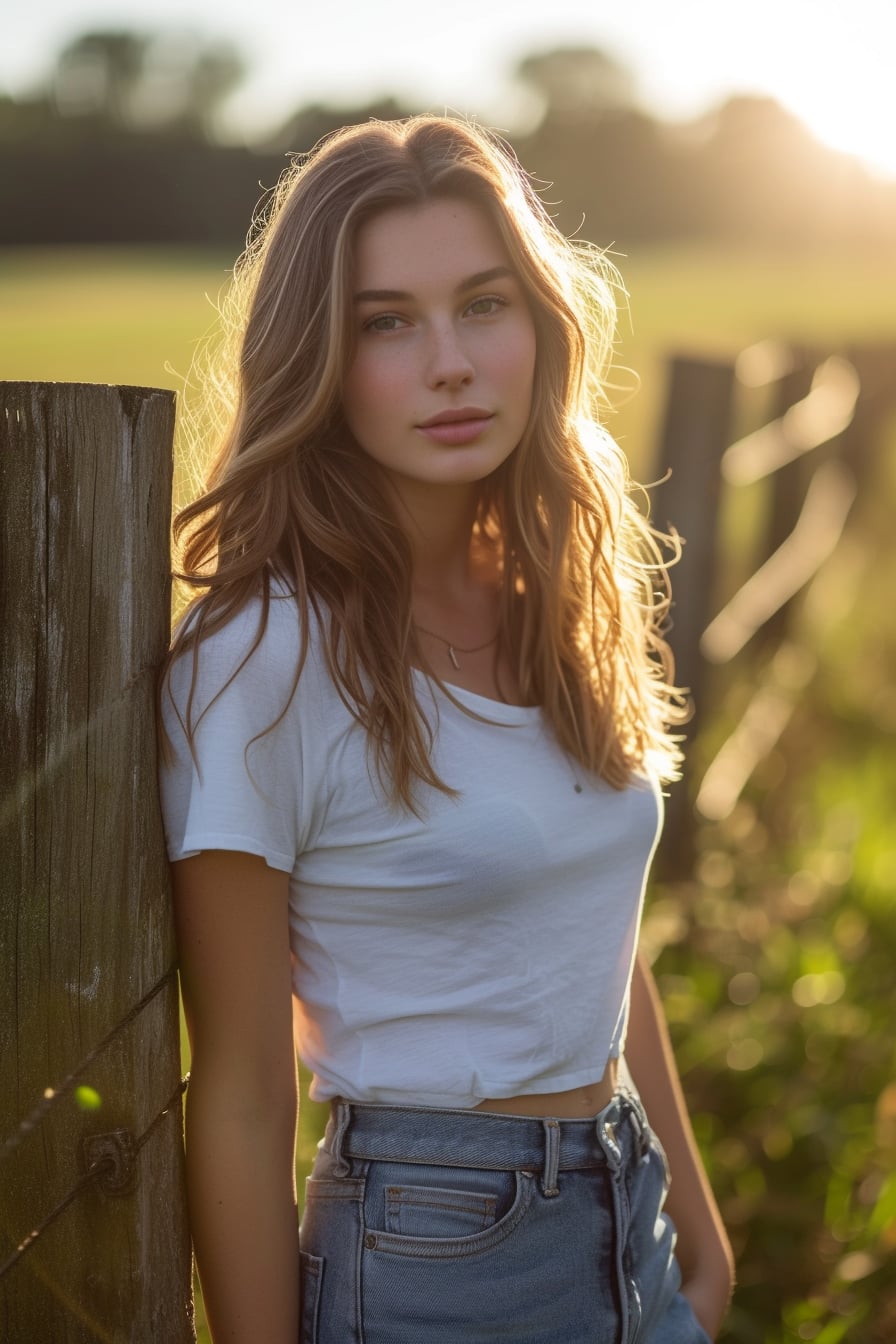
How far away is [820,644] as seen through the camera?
5840 mm

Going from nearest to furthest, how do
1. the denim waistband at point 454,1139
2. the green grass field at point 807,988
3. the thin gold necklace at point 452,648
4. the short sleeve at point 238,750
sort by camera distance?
the short sleeve at point 238,750, the denim waistband at point 454,1139, the thin gold necklace at point 452,648, the green grass field at point 807,988

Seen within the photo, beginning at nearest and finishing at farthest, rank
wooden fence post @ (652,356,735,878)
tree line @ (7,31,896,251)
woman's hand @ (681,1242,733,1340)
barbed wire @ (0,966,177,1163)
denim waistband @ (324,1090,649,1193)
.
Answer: barbed wire @ (0,966,177,1163) → denim waistband @ (324,1090,649,1193) → woman's hand @ (681,1242,733,1340) → wooden fence post @ (652,356,735,878) → tree line @ (7,31,896,251)

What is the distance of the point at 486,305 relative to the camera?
1.67 m

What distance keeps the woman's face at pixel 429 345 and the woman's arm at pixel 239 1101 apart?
56cm

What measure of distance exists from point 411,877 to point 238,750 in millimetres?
255

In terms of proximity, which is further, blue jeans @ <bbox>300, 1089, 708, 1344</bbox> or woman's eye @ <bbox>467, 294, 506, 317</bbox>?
woman's eye @ <bbox>467, 294, 506, 317</bbox>

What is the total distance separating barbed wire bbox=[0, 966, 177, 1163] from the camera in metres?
1.20

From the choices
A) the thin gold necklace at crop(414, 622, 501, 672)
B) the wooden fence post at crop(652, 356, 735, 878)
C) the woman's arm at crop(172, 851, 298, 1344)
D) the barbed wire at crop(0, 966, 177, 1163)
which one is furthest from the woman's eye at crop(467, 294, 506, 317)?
the wooden fence post at crop(652, 356, 735, 878)

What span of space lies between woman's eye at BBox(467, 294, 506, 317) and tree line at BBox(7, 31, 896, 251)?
2751 centimetres

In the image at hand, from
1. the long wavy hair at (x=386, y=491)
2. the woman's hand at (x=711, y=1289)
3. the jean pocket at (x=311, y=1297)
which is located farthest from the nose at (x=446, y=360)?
the woman's hand at (x=711, y=1289)

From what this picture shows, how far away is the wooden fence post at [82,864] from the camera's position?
120cm

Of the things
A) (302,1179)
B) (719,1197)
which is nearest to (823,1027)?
(719,1197)

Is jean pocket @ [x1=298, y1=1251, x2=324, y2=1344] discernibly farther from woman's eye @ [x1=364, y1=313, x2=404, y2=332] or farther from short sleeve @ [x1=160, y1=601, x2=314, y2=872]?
woman's eye @ [x1=364, y1=313, x2=404, y2=332]

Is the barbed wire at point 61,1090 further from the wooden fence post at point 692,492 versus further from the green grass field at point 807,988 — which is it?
the wooden fence post at point 692,492
